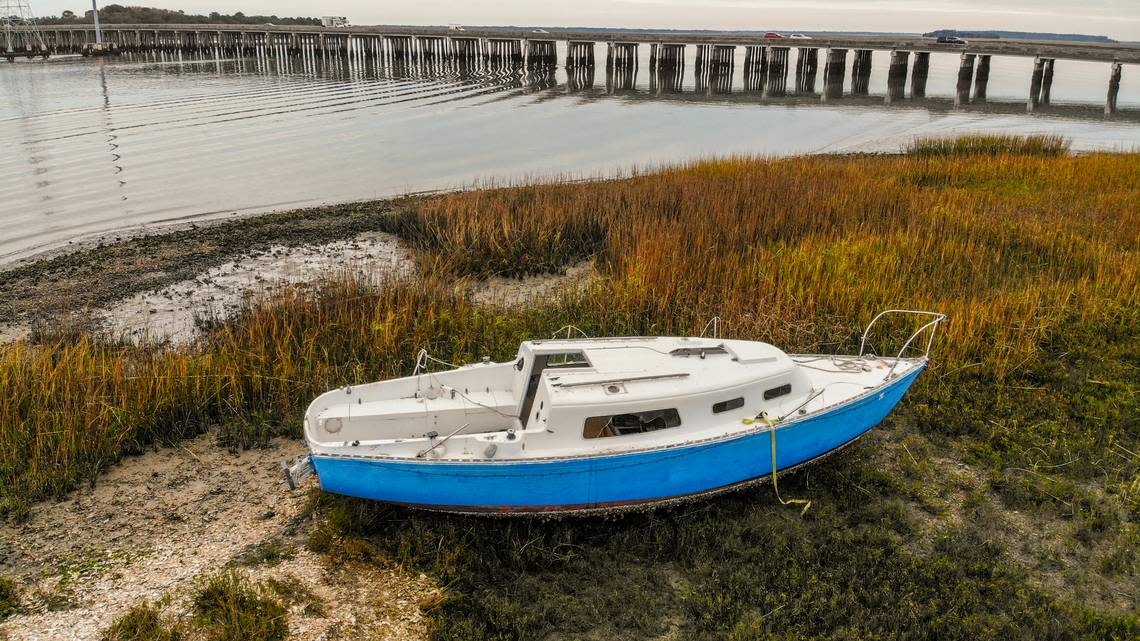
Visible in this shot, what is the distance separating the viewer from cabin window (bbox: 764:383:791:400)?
8695mm

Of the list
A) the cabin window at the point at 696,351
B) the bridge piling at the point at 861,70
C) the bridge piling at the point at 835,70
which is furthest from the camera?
the bridge piling at the point at 835,70

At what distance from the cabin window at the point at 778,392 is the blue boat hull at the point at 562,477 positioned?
48 cm

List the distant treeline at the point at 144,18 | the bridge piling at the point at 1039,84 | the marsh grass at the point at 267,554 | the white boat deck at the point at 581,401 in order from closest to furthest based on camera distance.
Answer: the marsh grass at the point at 267,554 < the white boat deck at the point at 581,401 < the bridge piling at the point at 1039,84 < the distant treeline at the point at 144,18

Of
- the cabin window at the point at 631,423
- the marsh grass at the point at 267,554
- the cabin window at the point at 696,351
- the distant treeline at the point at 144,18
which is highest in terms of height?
the distant treeline at the point at 144,18

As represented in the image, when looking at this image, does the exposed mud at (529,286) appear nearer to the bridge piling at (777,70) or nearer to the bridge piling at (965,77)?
the bridge piling at (965,77)

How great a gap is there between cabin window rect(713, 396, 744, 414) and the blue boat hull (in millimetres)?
409

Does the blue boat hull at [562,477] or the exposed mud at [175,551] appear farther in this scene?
the blue boat hull at [562,477]

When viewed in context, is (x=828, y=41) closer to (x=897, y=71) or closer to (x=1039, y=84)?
(x=897, y=71)

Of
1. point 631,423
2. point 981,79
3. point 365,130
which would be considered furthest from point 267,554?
point 981,79

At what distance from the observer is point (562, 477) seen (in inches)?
307

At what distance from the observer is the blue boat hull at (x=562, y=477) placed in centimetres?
772

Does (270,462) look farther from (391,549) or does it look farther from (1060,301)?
(1060,301)

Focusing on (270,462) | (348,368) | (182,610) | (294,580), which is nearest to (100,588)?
(182,610)

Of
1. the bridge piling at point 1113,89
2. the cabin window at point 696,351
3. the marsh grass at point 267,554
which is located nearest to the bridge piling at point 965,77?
the bridge piling at point 1113,89
